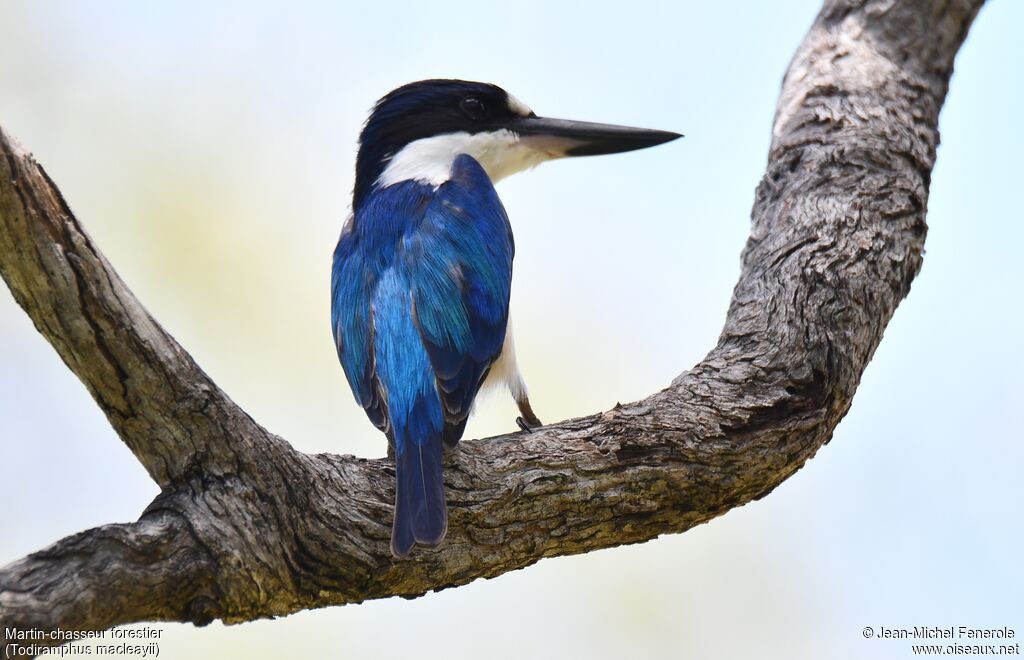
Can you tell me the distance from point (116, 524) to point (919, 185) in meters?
3.25

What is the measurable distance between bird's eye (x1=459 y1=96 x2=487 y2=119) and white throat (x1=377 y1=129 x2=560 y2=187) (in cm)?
8

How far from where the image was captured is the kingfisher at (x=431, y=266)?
328 centimetres

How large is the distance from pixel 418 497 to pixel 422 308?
850mm

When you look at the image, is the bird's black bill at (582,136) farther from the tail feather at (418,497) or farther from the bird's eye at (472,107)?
the tail feather at (418,497)

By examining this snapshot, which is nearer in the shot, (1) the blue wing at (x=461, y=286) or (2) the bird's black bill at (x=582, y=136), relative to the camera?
(1) the blue wing at (x=461, y=286)

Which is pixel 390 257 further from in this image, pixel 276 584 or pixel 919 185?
pixel 919 185

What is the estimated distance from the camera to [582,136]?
15.8 feet

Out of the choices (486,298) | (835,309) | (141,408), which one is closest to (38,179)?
(141,408)

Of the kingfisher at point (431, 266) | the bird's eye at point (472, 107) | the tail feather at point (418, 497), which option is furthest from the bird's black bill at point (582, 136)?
the tail feather at point (418, 497)

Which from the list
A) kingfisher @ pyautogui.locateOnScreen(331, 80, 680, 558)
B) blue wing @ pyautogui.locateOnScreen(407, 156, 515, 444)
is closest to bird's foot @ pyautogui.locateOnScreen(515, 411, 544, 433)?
kingfisher @ pyautogui.locateOnScreen(331, 80, 680, 558)

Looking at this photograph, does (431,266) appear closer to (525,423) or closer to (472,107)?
(525,423)

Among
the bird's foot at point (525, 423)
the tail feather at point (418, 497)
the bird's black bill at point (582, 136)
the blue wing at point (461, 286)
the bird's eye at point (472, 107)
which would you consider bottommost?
the tail feather at point (418, 497)

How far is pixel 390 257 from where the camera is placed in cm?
377

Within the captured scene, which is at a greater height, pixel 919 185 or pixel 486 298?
pixel 919 185
